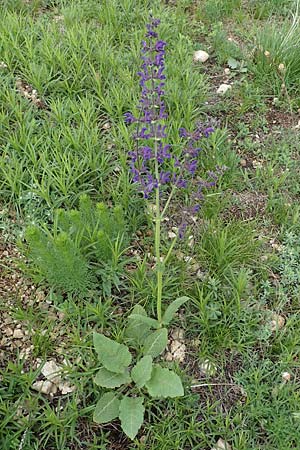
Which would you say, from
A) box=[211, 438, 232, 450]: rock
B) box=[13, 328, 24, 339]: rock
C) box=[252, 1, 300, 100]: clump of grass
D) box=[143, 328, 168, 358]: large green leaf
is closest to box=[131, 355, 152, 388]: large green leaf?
box=[143, 328, 168, 358]: large green leaf

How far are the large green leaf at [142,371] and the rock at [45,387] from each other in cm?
36

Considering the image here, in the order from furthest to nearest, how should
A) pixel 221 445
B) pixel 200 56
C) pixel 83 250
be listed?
pixel 200 56 → pixel 83 250 → pixel 221 445

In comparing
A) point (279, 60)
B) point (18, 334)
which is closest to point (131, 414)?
point (18, 334)

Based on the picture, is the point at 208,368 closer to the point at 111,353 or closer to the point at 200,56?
the point at 111,353

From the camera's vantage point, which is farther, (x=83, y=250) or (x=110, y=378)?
(x=83, y=250)

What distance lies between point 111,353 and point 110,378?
0.10 metres

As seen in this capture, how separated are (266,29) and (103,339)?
258 centimetres

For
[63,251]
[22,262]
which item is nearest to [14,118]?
[22,262]

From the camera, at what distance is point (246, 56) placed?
360 centimetres

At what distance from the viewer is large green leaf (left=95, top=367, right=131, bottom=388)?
2.09 m

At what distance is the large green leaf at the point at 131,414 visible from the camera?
1964 mm

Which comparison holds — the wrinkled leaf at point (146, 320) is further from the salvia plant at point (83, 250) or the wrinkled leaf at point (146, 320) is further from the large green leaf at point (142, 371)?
the salvia plant at point (83, 250)

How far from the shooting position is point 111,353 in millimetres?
2109

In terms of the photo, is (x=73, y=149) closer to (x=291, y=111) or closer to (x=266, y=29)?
(x=291, y=111)
